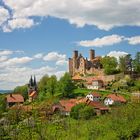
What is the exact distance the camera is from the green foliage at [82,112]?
73688 millimetres

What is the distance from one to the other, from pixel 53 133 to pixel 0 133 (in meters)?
7.78

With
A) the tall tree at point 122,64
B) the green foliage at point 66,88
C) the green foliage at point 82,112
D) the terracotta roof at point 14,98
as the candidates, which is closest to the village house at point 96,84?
the green foliage at point 66,88

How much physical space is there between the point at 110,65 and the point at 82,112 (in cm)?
4258

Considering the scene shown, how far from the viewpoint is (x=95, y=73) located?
4744 inches

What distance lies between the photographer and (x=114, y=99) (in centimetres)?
8525

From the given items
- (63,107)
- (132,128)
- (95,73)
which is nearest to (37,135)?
(132,128)

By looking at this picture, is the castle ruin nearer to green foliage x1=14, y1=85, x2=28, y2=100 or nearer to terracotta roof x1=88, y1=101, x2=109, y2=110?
green foliage x1=14, y1=85, x2=28, y2=100

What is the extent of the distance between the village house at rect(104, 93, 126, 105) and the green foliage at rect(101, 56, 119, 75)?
23.2 metres

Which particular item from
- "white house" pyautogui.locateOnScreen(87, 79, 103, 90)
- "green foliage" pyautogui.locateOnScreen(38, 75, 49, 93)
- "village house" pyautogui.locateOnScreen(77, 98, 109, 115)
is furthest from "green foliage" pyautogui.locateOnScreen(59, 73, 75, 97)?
"village house" pyautogui.locateOnScreen(77, 98, 109, 115)

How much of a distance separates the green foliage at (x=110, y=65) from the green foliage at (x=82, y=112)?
35387mm

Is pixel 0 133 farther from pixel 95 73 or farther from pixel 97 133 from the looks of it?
pixel 95 73

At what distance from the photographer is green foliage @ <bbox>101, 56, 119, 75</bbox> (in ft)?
368

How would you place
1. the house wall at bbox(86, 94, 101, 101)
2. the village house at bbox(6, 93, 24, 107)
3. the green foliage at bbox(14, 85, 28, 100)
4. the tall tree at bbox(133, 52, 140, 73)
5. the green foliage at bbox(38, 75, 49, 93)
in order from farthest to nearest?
the tall tree at bbox(133, 52, 140, 73)
the green foliage at bbox(14, 85, 28, 100)
the green foliage at bbox(38, 75, 49, 93)
the village house at bbox(6, 93, 24, 107)
the house wall at bbox(86, 94, 101, 101)

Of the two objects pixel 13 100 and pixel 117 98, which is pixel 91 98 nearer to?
pixel 117 98
